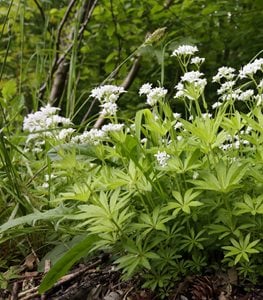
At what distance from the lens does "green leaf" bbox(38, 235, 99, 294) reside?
97 cm

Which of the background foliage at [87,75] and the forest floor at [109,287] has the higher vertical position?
the background foliage at [87,75]

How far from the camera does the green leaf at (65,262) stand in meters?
0.97

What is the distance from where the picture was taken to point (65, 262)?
0.97m

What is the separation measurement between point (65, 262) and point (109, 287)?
0.18 metres

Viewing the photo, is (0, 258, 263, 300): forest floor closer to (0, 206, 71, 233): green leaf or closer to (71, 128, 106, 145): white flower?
(0, 206, 71, 233): green leaf

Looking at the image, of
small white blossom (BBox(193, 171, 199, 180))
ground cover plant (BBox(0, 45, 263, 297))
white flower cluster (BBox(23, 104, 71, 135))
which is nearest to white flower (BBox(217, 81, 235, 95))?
ground cover plant (BBox(0, 45, 263, 297))

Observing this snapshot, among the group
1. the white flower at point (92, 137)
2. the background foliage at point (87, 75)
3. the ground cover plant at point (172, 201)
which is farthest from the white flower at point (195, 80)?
the white flower at point (92, 137)

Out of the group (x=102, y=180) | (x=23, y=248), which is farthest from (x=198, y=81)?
(x=23, y=248)

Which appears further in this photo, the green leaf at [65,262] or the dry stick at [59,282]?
the dry stick at [59,282]

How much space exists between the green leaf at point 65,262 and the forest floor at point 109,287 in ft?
0.48

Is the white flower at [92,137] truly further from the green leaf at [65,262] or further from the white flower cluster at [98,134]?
the green leaf at [65,262]

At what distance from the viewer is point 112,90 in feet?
3.50

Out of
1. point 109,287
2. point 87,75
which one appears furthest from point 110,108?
point 87,75

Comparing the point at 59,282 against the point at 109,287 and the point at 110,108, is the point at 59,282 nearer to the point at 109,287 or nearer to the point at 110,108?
the point at 109,287
